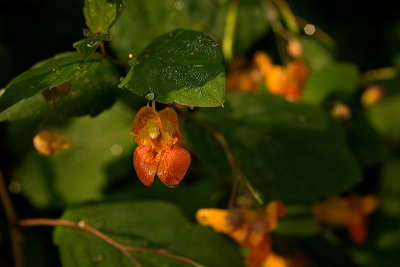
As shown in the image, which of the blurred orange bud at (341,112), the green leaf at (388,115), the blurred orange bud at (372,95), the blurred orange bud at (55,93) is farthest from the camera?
the green leaf at (388,115)

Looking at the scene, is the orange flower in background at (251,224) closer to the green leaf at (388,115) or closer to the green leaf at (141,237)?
the green leaf at (141,237)

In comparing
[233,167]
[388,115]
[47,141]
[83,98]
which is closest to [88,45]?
[83,98]

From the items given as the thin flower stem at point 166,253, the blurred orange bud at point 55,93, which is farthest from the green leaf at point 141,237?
the blurred orange bud at point 55,93

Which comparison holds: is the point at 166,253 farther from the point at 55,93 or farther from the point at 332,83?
the point at 332,83

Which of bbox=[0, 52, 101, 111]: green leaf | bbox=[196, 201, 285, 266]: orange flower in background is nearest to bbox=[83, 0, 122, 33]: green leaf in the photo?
bbox=[0, 52, 101, 111]: green leaf

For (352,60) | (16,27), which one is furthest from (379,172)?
(16,27)
